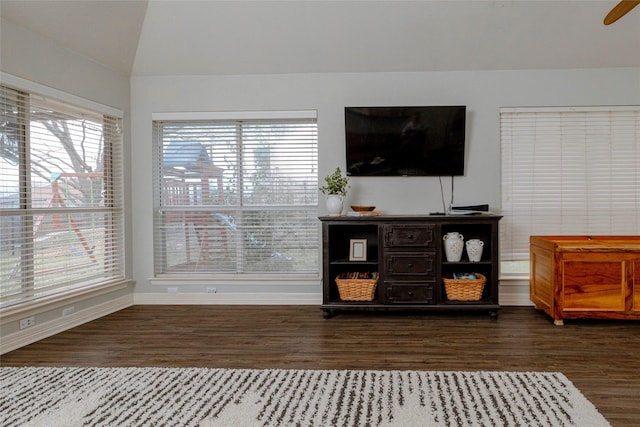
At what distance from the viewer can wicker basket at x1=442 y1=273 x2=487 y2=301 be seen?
3650 mm

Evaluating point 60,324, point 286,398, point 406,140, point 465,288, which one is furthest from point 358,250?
point 60,324

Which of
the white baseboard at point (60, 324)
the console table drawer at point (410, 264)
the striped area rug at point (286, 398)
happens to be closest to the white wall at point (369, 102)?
the white baseboard at point (60, 324)

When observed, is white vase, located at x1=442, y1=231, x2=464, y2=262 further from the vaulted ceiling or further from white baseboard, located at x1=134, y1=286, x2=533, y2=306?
the vaulted ceiling

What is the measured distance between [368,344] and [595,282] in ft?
6.84

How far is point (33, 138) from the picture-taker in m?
3.19

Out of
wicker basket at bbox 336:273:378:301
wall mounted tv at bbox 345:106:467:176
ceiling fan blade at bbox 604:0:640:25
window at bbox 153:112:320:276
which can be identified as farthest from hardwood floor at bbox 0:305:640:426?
ceiling fan blade at bbox 604:0:640:25

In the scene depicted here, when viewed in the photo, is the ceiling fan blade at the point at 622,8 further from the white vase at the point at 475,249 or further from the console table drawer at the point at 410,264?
the console table drawer at the point at 410,264

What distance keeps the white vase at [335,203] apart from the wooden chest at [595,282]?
6.34 feet

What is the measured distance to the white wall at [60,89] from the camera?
9.69 ft

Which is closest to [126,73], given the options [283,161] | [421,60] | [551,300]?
[283,161]

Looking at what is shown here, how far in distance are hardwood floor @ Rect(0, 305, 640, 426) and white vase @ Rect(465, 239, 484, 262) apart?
0.54 m

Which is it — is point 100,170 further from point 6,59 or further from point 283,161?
point 283,161

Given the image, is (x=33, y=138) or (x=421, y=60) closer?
(x=33, y=138)

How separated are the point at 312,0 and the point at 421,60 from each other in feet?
4.08
